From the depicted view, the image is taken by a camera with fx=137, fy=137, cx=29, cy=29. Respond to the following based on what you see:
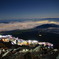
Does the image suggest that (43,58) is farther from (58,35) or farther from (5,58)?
(58,35)

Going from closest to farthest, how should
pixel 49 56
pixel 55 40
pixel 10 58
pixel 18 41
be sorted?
pixel 49 56, pixel 10 58, pixel 18 41, pixel 55 40

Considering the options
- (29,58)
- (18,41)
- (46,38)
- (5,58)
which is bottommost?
(46,38)

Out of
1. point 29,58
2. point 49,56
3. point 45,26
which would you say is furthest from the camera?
point 45,26

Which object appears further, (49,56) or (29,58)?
(49,56)

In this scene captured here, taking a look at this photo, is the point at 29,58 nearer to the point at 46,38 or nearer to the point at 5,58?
the point at 5,58

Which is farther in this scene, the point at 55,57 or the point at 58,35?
the point at 58,35

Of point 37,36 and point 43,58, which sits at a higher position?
point 43,58

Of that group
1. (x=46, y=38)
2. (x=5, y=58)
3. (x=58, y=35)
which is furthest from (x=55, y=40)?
(x=5, y=58)

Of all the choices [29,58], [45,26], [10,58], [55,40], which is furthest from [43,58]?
[45,26]

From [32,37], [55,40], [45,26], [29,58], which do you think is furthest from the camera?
[45,26]
